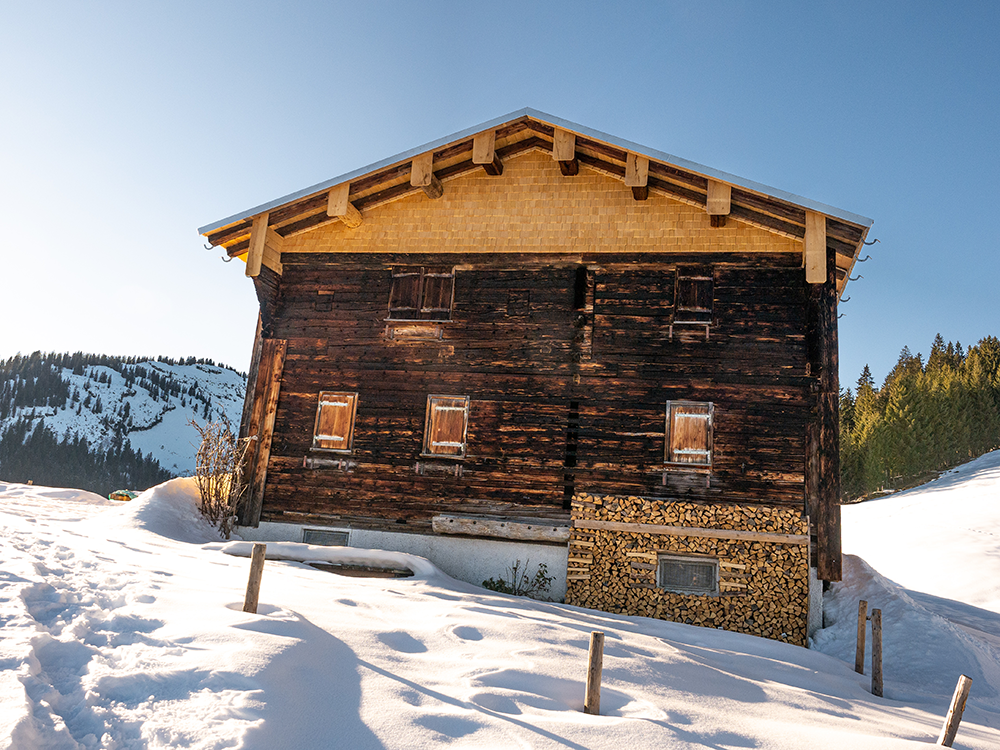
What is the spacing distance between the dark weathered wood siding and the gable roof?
927 millimetres

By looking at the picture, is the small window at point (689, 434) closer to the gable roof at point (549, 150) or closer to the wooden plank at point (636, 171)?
the gable roof at point (549, 150)

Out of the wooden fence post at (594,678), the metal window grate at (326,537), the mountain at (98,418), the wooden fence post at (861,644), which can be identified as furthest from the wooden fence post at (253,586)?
the mountain at (98,418)

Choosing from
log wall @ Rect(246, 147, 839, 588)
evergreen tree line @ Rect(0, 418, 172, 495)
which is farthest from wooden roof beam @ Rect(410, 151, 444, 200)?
evergreen tree line @ Rect(0, 418, 172, 495)

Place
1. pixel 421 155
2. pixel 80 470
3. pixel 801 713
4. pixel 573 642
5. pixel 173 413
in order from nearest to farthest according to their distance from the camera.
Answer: pixel 801 713 → pixel 573 642 → pixel 421 155 → pixel 80 470 → pixel 173 413

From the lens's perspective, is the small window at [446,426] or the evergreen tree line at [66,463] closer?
the small window at [446,426]

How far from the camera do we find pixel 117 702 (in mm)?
4543

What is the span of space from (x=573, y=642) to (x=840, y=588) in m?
8.94

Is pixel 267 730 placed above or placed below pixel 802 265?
below

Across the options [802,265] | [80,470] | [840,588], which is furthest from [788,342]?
[80,470]

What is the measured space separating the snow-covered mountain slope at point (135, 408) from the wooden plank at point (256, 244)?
73.3 metres

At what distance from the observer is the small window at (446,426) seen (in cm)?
1410

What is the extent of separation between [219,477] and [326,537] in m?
2.71

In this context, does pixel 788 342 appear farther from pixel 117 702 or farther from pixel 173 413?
pixel 173 413

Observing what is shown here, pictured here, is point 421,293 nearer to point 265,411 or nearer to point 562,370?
point 562,370
